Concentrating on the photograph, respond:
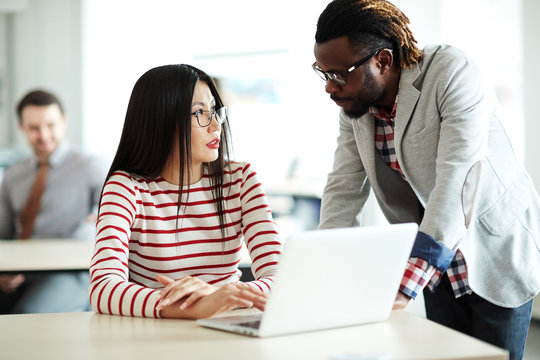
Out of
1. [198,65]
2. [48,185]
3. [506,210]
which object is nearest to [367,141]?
[506,210]

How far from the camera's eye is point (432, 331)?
43.7 inches

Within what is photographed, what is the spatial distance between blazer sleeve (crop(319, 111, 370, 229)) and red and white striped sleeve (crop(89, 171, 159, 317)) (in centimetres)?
52

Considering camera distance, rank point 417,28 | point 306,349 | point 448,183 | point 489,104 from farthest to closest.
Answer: point 417,28 < point 489,104 < point 448,183 < point 306,349

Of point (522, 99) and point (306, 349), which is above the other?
point (522, 99)

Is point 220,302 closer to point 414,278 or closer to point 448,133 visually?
point 414,278

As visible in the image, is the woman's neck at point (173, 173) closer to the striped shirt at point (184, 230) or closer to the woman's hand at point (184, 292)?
the striped shirt at point (184, 230)

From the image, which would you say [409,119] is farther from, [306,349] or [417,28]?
[417,28]

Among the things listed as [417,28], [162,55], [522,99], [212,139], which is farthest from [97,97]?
[212,139]

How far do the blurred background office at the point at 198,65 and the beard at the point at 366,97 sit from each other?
10.1 feet

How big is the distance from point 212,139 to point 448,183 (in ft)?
1.86

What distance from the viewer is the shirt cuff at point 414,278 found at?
1.30 m

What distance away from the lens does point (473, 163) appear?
1419mm

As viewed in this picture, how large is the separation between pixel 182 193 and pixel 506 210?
0.77m

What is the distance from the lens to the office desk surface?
978 millimetres
